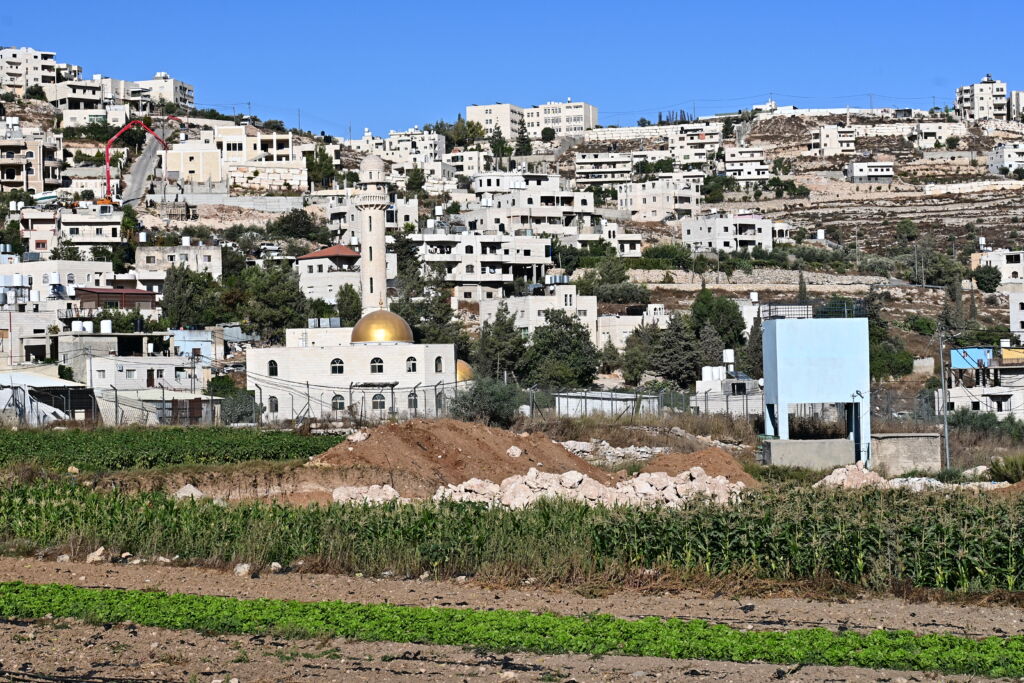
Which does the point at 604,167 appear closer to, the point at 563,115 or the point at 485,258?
the point at 563,115

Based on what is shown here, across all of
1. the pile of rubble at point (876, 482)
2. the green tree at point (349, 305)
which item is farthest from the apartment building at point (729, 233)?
the pile of rubble at point (876, 482)

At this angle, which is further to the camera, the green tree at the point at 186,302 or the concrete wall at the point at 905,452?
the green tree at the point at 186,302

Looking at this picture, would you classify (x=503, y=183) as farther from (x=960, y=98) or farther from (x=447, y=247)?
(x=960, y=98)

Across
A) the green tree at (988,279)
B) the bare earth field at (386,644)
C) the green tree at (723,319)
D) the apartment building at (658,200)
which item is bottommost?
the bare earth field at (386,644)

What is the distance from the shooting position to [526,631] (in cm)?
1182

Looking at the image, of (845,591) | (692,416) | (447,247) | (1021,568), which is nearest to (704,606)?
(845,591)

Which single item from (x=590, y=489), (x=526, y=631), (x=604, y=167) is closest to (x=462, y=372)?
(x=590, y=489)

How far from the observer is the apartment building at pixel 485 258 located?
67500 mm

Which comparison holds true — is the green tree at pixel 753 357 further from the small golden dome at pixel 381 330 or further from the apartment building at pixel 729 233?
the apartment building at pixel 729 233

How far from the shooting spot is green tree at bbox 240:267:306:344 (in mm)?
58719

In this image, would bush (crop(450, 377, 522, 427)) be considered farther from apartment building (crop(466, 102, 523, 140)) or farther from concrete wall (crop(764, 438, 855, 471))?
apartment building (crop(466, 102, 523, 140))

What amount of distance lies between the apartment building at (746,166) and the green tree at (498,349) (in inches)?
2439

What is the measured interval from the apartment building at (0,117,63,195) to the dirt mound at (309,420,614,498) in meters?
69.1

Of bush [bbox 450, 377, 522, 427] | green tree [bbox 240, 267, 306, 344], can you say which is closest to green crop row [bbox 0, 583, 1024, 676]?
bush [bbox 450, 377, 522, 427]
